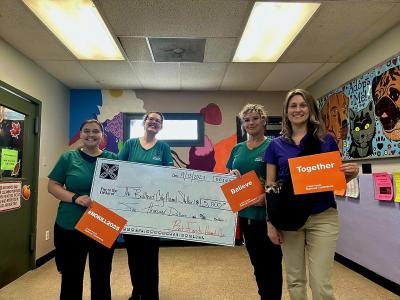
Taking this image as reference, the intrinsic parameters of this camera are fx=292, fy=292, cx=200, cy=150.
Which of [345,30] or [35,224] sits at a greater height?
[345,30]

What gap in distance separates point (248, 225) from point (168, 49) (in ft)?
6.21

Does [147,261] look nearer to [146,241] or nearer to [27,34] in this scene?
[146,241]

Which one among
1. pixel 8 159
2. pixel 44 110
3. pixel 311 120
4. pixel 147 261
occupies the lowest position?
pixel 147 261

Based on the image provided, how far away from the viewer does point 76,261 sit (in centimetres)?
161

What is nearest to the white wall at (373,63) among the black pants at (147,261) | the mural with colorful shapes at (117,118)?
the mural with colorful shapes at (117,118)

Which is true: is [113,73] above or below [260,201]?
above

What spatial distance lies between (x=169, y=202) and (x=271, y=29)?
5.71 feet

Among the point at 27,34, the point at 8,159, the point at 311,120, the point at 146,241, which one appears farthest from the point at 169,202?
the point at 27,34

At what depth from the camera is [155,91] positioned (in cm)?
421

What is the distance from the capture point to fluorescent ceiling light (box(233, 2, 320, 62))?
215 centimetres

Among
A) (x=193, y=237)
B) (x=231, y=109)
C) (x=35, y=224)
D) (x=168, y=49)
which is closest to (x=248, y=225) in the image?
(x=193, y=237)

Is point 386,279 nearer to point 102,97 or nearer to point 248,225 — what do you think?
point 248,225

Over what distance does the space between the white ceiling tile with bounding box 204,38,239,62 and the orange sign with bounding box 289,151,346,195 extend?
1.67 meters

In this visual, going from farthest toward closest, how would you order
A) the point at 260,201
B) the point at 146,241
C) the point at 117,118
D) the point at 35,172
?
the point at 117,118 → the point at 35,172 → the point at 146,241 → the point at 260,201
